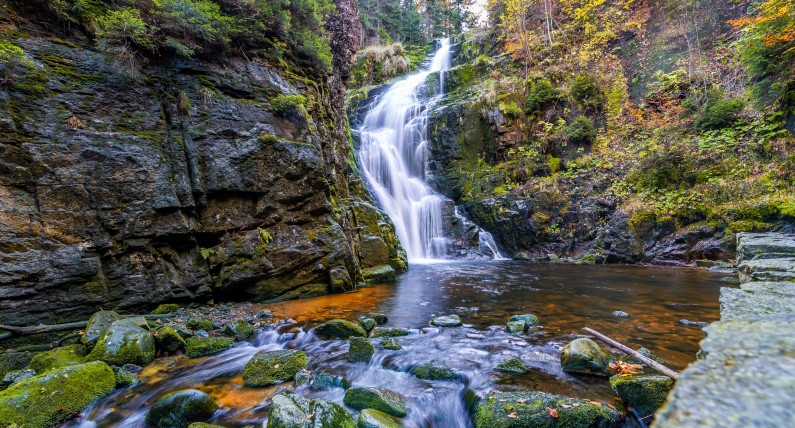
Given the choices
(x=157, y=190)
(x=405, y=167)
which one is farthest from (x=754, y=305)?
(x=405, y=167)

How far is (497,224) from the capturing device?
602 inches

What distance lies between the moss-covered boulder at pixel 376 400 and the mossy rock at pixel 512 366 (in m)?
1.25

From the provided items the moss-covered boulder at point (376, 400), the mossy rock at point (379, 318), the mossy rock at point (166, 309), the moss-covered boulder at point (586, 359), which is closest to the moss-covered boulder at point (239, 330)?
the mossy rock at point (166, 309)

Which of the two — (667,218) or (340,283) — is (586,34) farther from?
(340,283)

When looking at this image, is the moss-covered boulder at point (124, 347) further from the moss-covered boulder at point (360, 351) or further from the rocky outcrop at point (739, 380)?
the rocky outcrop at point (739, 380)

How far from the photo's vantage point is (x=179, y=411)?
319 cm

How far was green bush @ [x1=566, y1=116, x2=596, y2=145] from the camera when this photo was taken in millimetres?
14969

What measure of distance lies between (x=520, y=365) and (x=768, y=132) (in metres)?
12.8

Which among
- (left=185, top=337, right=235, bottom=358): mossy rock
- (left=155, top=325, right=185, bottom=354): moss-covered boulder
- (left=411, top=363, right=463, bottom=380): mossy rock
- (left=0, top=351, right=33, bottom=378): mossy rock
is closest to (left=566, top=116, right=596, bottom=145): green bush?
(left=411, top=363, right=463, bottom=380): mossy rock

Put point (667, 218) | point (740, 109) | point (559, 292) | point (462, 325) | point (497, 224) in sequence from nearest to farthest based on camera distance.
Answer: point (462, 325)
point (559, 292)
point (667, 218)
point (740, 109)
point (497, 224)

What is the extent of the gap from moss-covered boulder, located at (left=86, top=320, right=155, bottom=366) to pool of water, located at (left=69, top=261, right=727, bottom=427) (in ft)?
0.78

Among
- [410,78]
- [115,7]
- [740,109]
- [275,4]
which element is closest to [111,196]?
[115,7]

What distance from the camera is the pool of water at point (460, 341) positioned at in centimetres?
341

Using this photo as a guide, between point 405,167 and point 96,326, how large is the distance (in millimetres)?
15011
